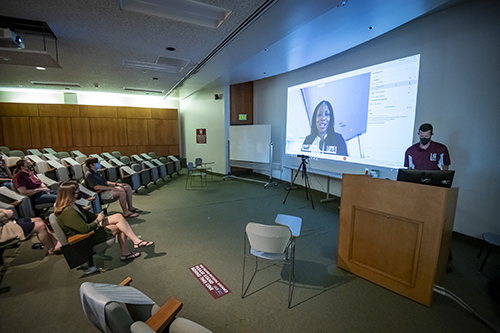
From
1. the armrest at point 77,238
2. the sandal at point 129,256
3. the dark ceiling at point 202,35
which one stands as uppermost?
the dark ceiling at point 202,35

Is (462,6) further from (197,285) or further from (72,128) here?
(72,128)

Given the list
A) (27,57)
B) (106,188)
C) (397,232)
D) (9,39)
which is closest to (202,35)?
(9,39)

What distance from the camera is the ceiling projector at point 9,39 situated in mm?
3143

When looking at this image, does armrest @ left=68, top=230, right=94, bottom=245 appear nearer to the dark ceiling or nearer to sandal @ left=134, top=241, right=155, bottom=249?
sandal @ left=134, top=241, right=155, bottom=249

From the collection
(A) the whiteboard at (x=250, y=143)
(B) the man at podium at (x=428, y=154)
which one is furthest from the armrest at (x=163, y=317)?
(A) the whiteboard at (x=250, y=143)

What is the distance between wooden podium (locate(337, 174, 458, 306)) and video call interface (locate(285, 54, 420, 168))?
7.11ft

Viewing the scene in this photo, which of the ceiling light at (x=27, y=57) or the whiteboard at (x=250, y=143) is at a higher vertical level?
the ceiling light at (x=27, y=57)

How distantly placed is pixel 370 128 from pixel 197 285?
13.8 ft

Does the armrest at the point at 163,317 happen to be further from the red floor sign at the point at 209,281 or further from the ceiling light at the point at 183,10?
the ceiling light at the point at 183,10

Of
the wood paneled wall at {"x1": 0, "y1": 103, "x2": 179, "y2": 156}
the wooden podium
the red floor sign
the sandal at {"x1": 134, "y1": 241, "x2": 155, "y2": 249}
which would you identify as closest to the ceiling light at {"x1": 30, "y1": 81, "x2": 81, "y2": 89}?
the wood paneled wall at {"x1": 0, "y1": 103, "x2": 179, "y2": 156}

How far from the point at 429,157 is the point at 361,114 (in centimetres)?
166

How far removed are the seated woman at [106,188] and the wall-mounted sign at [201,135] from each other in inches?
216

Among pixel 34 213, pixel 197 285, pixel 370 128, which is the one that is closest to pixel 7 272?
pixel 34 213

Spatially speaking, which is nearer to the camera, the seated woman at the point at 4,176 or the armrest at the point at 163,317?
the armrest at the point at 163,317
